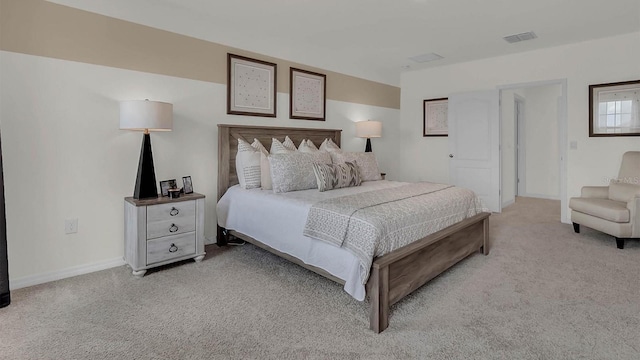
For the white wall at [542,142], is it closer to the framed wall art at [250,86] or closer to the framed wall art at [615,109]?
the framed wall art at [615,109]

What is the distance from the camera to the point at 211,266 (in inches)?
119

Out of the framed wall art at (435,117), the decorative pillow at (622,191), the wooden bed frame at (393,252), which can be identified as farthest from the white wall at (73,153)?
the decorative pillow at (622,191)

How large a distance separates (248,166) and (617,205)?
3.91 metres

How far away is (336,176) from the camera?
330 centimetres

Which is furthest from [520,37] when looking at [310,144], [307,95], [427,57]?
[310,144]

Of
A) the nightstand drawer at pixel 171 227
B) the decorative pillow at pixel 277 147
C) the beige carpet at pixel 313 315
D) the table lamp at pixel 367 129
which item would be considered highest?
the table lamp at pixel 367 129

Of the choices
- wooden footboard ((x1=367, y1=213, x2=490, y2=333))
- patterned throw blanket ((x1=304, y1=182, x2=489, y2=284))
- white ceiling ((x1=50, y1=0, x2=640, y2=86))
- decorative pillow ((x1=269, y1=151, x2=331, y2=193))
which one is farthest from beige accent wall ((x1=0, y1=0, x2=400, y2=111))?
wooden footboard ((x1=367, y1=213, x2=490, y2=333))

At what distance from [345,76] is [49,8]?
3.52m

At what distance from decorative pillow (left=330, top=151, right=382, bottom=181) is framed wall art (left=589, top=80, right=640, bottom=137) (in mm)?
2940

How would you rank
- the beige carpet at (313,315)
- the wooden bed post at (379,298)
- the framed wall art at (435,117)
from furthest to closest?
the framed wall art at (435,117) < the wooden bed post at (379,298) < the beige carpet at (313,315)

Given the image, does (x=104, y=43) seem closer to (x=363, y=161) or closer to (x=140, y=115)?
(x=140, y=115)

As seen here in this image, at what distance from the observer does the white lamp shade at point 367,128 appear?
5.05m

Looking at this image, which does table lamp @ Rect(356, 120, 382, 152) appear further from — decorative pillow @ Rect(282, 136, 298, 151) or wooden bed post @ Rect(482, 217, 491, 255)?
wooden bed post @ Rect(482, 217, 491, 255)

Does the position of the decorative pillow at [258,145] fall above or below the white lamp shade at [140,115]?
below
